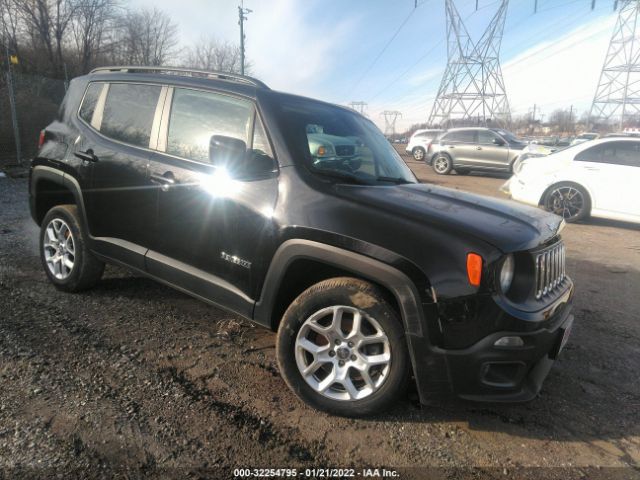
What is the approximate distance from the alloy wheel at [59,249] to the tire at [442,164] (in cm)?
1494

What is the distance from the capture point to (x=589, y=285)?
4930mm

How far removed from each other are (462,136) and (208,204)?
15.6 metres

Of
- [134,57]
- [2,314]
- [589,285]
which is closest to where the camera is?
[2,314]

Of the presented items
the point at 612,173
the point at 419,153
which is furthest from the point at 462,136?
the point at 612,173

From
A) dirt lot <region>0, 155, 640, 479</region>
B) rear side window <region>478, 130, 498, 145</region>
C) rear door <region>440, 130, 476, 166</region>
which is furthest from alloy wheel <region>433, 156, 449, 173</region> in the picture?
dirt lot <region>0, 155, 640, 479</region>

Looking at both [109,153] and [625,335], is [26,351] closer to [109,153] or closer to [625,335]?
[109,153]

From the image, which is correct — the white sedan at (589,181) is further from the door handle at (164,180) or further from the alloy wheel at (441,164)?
the alloy wheel at (441,164)

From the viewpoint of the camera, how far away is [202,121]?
3.03 metres

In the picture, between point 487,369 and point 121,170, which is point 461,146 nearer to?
point 121,170

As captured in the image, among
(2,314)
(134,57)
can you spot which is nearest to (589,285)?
(2,314)

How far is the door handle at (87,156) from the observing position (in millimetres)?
3525

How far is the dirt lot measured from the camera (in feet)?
6.95

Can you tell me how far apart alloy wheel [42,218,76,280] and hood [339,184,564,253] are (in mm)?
2694

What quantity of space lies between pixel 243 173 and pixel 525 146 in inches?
622
